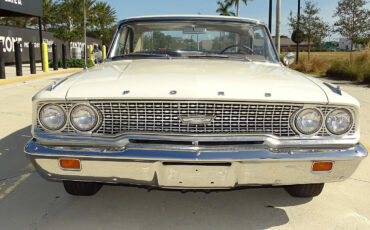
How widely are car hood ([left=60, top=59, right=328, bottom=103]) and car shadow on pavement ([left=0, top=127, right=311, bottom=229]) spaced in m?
0.92

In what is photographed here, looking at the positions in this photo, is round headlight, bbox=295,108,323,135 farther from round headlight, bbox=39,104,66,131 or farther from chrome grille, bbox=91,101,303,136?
round headlight, bbox=39,104,66,131

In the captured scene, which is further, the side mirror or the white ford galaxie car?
the side mirror

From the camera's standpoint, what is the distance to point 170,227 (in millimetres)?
2369

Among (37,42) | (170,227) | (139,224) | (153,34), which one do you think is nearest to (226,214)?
(170,227)

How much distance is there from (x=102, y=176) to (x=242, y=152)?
2.89ft

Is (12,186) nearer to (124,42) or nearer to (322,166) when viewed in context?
(124,42)

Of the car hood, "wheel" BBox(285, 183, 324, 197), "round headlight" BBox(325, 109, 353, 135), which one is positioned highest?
the car hood

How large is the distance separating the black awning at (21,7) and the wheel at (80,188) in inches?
516

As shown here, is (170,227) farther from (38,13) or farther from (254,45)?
(38,13)

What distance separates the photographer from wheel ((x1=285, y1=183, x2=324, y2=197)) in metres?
2.69

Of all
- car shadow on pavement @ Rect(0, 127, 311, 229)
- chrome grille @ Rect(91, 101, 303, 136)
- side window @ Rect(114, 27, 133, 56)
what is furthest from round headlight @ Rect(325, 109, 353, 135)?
side window @ Rect(114, 27, 133, 56)

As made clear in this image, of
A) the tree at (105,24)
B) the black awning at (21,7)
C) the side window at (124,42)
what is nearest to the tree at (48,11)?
the tree at (105,24)

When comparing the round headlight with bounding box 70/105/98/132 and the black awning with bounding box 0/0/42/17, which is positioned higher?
the black awning with bounding box 0/0/42/17

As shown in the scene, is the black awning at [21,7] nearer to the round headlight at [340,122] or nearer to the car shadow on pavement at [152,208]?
the car shadow on pavement at [152,208]
